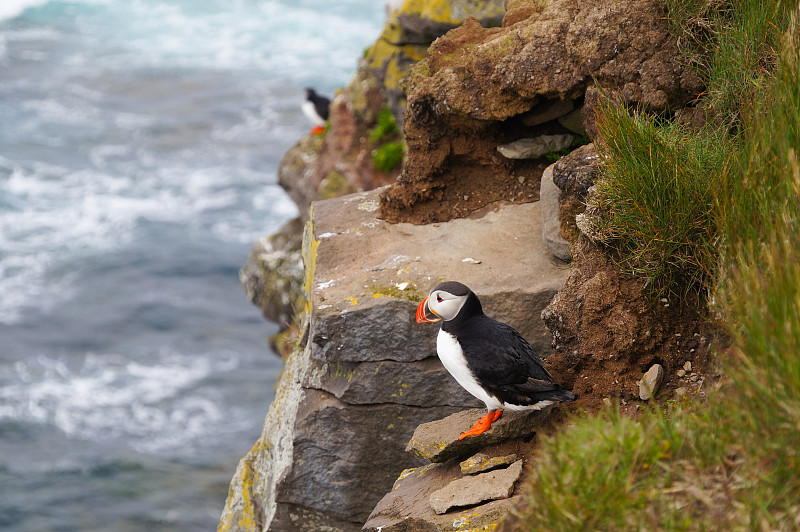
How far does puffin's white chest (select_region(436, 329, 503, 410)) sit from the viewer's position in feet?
18.6

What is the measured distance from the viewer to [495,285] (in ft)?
23.8

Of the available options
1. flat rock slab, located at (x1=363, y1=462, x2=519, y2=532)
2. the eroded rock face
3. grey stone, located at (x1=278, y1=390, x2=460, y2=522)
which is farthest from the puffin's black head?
the eroded rock face

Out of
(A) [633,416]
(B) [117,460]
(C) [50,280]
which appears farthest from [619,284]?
(C) [50,280]

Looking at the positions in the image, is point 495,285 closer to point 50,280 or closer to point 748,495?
point 748,495

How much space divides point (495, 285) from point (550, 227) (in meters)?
0.76

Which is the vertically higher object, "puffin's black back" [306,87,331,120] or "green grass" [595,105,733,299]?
"puffin's black back" [306,87,331,120]

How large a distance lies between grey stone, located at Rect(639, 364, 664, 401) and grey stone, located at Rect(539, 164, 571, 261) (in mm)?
1873

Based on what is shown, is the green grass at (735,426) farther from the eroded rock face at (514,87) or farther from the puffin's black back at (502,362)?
the eroded rock face at (514,87)

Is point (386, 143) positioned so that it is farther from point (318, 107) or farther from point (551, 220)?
point (551, 220)

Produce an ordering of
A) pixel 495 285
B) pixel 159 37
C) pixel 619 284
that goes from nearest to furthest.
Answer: pixel 619 284 < pixel 495 285 < pixel 159 37

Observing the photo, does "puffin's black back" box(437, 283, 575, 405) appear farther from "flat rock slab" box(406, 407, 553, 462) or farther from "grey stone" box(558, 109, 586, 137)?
"grey stone" box(558, 109, 586, 137)

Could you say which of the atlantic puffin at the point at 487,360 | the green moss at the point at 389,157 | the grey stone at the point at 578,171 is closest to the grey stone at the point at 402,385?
the atlantic puffin at the point at 487,360

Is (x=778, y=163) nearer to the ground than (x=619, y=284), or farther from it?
farther from it

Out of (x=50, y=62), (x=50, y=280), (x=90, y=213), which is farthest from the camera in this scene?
(x=50, y=62)
